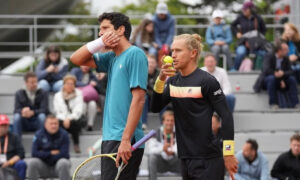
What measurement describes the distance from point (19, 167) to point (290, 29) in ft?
21.9

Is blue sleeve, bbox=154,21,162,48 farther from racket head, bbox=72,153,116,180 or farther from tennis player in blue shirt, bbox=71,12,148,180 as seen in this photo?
racket head, bbox=72,153,116,180

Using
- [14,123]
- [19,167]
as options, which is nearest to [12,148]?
[19,167]

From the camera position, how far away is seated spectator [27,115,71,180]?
38.0ft

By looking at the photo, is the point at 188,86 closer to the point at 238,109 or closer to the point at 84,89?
the point at 84,89

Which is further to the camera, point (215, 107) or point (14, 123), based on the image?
point (14, 123)

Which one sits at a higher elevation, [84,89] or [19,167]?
[84,89]

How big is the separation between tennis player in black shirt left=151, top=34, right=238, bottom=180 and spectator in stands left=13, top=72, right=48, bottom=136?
636 centimetres

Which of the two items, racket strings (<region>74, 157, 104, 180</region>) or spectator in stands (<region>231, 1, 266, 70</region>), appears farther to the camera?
spectator in stands (<region>231, 1, 266, 70</region>)

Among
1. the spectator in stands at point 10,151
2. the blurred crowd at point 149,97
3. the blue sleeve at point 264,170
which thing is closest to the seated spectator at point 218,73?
the blurred crowd at point 149,97

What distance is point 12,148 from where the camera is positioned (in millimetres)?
11734

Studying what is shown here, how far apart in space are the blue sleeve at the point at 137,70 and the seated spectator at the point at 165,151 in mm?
5418

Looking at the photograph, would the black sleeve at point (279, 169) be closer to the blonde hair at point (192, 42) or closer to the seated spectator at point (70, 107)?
the seated spectator at point (70, 107)

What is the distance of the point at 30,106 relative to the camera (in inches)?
512

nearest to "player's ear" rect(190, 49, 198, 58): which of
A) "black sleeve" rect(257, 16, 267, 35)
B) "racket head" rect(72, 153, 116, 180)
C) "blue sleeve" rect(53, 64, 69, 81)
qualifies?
"racket head" rect(72, 153, 116, 180)
